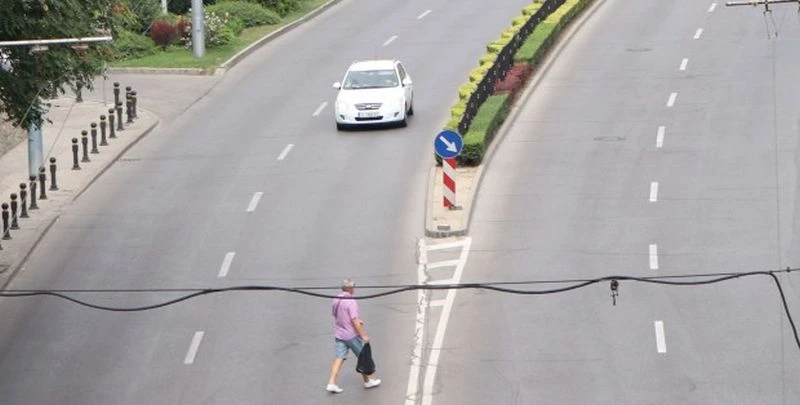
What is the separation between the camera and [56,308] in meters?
29.6

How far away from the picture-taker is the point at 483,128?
130 ft

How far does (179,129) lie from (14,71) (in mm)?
16605

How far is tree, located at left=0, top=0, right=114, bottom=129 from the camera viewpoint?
26984mm

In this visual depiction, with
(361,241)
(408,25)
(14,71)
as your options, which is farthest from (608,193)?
(408,25)

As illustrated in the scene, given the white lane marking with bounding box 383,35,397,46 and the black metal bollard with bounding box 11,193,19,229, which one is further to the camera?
the white lane marking with bounding box 383,35,397,46

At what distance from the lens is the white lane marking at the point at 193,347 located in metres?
26.1

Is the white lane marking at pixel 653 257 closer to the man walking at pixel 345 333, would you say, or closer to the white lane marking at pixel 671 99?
the man walking at pixel 345 333

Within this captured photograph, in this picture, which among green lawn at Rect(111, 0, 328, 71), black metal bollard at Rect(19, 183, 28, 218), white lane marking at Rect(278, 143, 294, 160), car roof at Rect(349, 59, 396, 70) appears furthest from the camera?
green lawn at Rect(111, 0, 328, 71)

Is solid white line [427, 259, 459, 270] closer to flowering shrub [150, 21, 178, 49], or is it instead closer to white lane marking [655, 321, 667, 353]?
white lane marking [655, 321, 667, 353]

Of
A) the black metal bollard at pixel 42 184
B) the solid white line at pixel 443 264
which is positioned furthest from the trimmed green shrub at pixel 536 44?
the solid white line at pixel 443 264

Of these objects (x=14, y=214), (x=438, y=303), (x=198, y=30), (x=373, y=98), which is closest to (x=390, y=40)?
(x=198, y=30)

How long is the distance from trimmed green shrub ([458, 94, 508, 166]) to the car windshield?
2.48m

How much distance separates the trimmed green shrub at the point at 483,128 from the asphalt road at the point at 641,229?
1.60ft

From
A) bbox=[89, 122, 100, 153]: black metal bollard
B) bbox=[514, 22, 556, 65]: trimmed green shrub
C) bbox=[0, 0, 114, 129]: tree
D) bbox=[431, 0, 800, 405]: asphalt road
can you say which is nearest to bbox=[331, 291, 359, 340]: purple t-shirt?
bbox=[431, 0, 800, 405]: asphalt road
